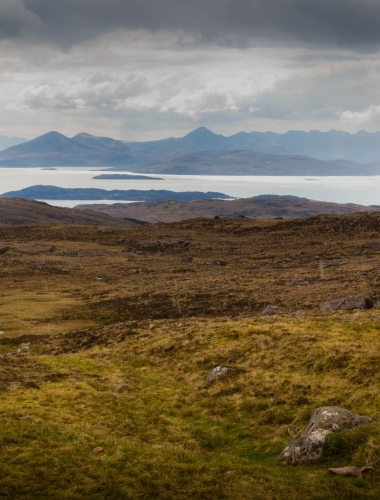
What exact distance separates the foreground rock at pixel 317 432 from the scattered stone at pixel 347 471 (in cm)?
134

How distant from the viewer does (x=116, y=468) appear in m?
18.1

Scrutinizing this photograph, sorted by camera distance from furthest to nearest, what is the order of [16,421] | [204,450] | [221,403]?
[221,403]
[16,421]
[204,450]

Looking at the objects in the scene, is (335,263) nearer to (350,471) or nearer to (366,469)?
(366,469)

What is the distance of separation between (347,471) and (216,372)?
1407 cm

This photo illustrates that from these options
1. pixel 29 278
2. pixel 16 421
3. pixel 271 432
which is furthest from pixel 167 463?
pixel 29 278

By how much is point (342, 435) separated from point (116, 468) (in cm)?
842

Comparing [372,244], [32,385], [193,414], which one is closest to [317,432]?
[193,414]

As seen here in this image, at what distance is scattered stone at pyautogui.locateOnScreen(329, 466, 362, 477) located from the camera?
16.2 m

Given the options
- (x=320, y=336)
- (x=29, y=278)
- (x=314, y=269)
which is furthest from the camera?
(x=29, y=278)

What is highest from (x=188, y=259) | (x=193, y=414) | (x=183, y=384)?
(x=188, y=259)

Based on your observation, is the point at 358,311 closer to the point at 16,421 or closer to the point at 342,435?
the point at 342,435

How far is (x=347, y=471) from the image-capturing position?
16281 millimetres

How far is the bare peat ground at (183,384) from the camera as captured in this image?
1711 centimetres

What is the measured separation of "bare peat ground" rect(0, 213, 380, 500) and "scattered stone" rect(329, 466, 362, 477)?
1.02 feet
